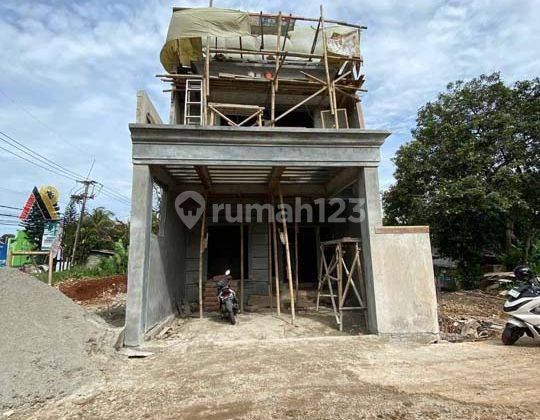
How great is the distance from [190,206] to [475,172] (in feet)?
33.9

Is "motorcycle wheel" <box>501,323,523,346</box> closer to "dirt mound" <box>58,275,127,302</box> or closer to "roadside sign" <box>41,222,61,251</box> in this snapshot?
"roadside sign" <box>41,222,61,251</box>

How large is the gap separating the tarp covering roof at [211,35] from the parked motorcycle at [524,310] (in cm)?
766

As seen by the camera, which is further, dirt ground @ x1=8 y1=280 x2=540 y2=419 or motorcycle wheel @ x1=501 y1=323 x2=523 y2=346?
motorcycle wheel @ x1=501 y1=323 x2=523 y2=346

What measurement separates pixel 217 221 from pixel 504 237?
1175cm

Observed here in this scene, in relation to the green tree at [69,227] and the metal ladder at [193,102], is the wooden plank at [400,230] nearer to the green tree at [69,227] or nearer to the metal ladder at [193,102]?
the metal ladder at [193,102]

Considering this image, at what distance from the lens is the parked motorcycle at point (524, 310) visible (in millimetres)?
5223

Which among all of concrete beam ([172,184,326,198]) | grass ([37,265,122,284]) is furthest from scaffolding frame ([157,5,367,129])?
grass ([37,265,122,284])

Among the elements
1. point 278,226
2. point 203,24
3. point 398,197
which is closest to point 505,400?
point 278,226

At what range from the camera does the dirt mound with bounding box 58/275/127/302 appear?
1268cm

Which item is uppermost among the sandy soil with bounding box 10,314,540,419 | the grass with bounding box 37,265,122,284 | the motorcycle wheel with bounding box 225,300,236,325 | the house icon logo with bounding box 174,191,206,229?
the house icon logo with bounding box 174,191,206,229

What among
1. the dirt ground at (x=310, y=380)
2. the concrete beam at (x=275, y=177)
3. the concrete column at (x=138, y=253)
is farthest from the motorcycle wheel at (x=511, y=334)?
the concrete column at (x=138, y=253)

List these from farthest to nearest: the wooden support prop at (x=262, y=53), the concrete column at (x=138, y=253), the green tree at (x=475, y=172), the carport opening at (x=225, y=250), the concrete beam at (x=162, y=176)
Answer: the green tree at (x=475, y=172) → the carport opening at (x=225, y=250) → the wooden support prop at (x=262, y=53) → the concrete beam at (x=162, y=176) → the concrete column at (x=138, y=253)

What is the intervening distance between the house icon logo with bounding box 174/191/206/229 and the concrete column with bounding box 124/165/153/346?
2549 mm

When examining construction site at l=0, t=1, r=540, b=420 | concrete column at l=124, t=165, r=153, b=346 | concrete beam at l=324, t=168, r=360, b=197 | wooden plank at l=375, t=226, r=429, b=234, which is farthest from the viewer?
concrete beam at l=324, t=168, r=360, b=197
